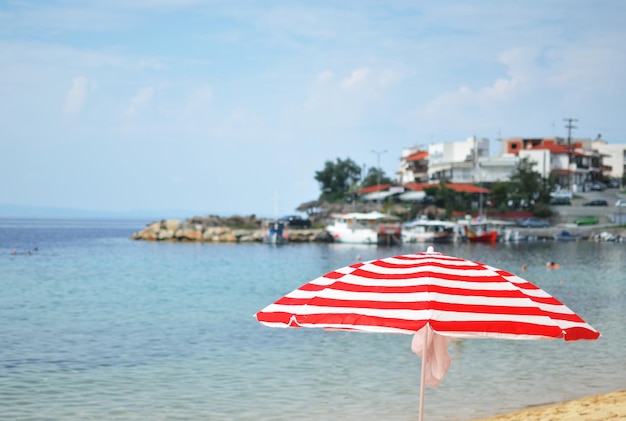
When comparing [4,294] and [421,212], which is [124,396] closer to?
[4,294]

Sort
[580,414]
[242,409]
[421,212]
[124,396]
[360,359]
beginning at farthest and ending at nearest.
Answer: [421,212]
[360,359]
[124,396]
[242,409]
[580,414]

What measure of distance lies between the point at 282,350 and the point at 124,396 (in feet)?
18.3

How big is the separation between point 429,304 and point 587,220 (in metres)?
100

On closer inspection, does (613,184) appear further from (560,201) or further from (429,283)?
(429,283)

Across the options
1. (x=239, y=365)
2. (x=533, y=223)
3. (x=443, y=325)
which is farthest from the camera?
(x=533, y=223)

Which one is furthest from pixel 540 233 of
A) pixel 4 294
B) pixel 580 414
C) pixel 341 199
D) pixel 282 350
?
pixel 580 414

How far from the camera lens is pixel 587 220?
101438mm

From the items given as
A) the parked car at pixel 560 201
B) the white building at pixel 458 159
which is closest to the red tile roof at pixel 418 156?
the white building at pixel 458 159

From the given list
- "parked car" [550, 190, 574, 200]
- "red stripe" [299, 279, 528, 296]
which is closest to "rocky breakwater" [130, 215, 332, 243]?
"parked car" [550, 190, 574, 200]

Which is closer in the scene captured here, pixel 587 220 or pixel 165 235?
pixel 165 235

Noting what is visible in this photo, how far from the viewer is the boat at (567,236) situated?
94.1 metres

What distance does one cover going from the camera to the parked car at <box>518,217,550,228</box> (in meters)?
102

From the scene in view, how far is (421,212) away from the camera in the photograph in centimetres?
10438

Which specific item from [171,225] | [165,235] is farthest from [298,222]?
[165,235]
